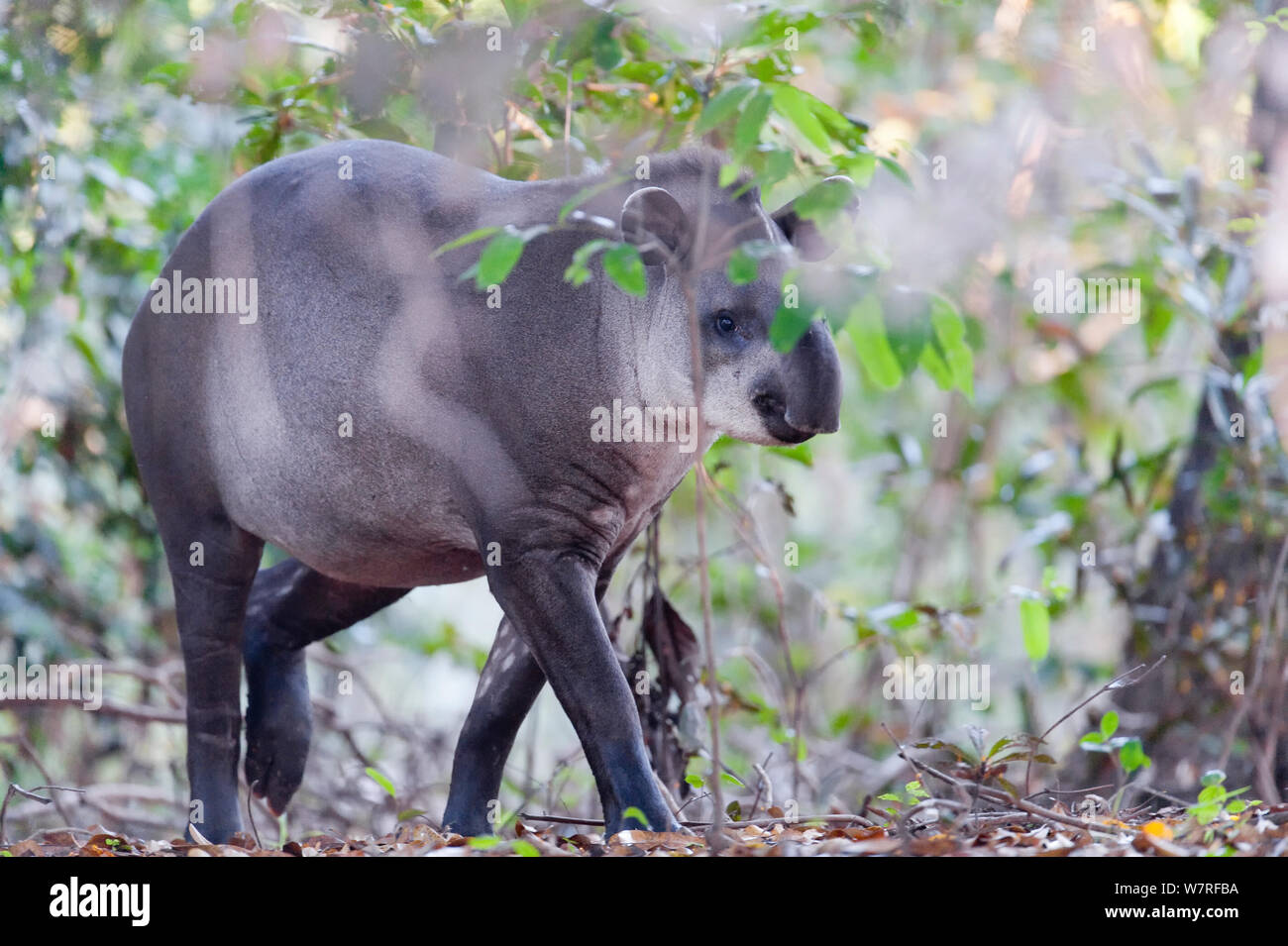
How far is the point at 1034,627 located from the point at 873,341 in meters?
2.68

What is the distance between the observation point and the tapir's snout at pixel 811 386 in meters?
4.03

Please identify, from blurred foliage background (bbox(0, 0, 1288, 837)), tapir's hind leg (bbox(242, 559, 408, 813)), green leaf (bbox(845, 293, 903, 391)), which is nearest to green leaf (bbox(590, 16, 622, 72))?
blurred foliage background (bbox(0, 0, 1288, 837))

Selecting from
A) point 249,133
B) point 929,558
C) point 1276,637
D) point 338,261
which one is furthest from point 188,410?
point 929,558

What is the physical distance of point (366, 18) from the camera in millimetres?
5719

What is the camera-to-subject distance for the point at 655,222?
4.36 m

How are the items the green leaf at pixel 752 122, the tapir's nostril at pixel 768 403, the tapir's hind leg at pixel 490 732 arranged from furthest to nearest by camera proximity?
the tapir's hind leg at pixel 490 732, the tapir's nostril at pixel 768 403, the green leaf at pixel 752 122

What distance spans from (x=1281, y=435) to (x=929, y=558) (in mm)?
5643

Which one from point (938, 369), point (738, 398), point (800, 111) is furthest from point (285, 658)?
point (800, 111)

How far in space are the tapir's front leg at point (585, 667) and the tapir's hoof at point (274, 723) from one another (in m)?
1.85

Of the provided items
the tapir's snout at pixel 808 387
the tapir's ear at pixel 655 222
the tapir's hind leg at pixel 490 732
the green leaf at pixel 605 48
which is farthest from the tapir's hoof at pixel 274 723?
the green leaf at pixel 605 48

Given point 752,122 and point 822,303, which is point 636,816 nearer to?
point 822,303

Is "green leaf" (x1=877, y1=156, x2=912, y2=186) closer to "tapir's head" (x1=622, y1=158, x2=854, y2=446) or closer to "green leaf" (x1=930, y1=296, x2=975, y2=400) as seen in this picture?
"green leaf" (x1=930, y1=296, x2=975, y2=400)

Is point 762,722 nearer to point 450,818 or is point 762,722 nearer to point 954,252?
point 450,818

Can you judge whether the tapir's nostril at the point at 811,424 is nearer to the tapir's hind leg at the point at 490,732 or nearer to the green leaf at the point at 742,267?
the green leaf at the point at 742,267
